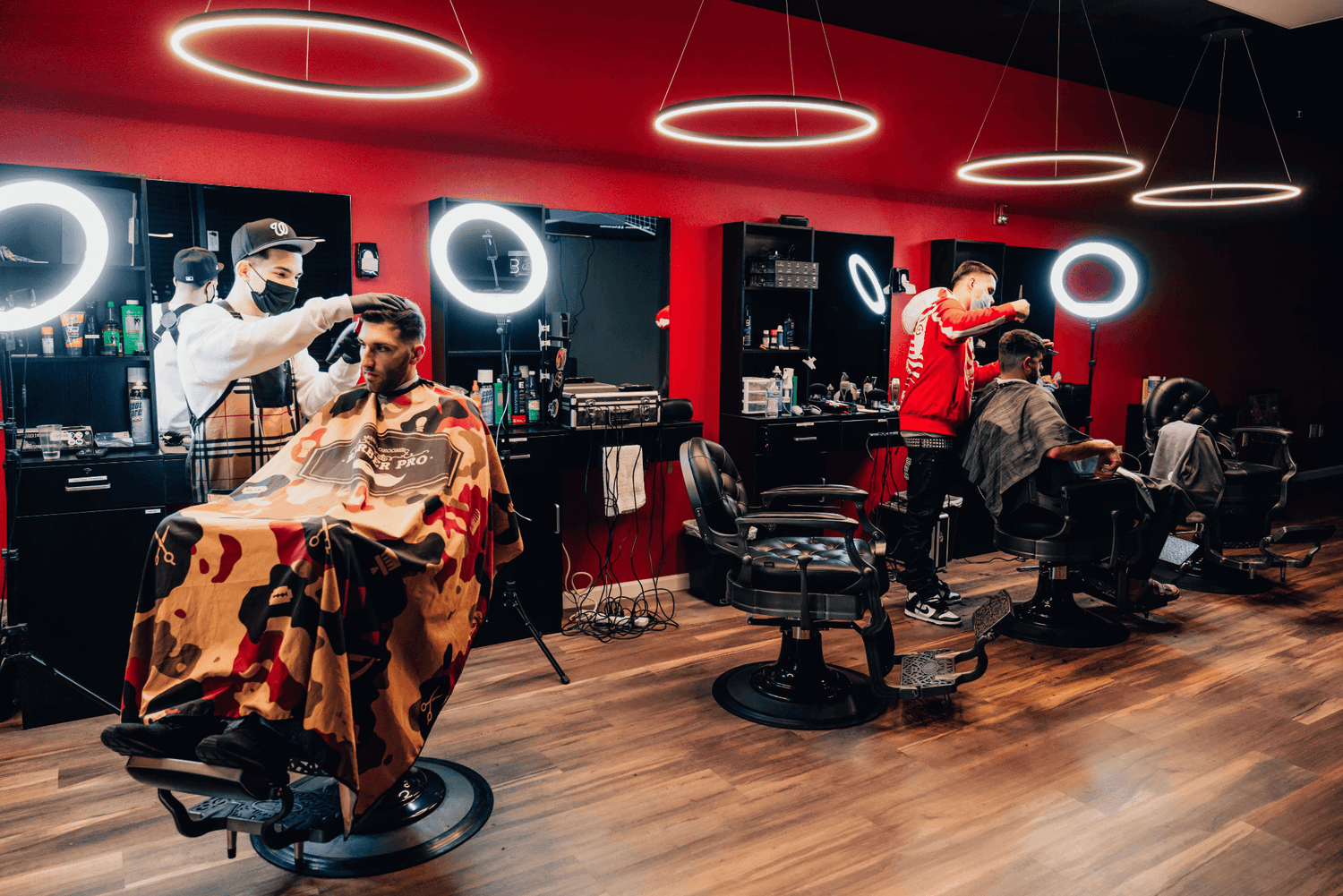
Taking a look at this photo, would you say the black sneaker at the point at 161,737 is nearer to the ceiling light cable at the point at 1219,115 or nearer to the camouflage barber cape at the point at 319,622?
the camouflage barber cape at the point at 319,622

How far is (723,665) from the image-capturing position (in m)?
3.35

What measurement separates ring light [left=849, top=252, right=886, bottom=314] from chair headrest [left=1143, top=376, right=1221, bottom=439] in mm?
1503

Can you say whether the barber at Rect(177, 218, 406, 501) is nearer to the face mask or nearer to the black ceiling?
the face mask

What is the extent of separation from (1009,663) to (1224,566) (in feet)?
6.30

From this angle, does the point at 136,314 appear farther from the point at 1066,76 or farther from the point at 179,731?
the point at 1066,76

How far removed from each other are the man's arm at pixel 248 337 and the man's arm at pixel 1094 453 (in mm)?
2674

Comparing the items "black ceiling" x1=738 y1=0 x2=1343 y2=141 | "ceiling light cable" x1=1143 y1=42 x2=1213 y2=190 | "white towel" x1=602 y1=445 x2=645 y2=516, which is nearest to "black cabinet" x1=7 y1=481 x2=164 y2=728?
"white towel" x1=602 y1=445 x2=645 y2=516

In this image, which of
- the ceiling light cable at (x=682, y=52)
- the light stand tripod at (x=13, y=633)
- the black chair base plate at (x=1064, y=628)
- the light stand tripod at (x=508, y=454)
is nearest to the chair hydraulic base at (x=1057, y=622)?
the black chair base plate at (x=1064, y=628)

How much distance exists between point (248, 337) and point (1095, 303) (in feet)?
18.4

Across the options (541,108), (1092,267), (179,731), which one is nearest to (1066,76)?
(1092,267)

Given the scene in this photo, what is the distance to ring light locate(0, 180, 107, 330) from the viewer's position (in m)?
2.80

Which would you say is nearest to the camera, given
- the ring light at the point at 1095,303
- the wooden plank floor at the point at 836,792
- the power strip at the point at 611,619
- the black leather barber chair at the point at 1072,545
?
the wooden plank floor at the point at 836,792

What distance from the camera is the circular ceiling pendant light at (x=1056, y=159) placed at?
13.0 feet

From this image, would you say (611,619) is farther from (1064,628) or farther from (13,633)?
(13,633)
